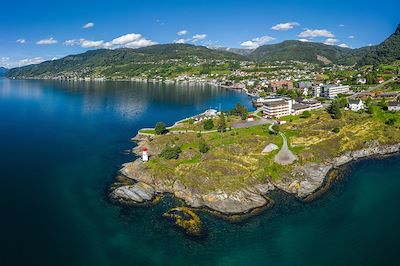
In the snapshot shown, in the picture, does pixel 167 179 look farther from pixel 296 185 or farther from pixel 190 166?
pixel 296 185

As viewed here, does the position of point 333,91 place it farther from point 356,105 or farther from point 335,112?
point 335,112

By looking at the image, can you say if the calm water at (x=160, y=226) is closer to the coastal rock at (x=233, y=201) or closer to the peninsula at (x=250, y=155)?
the coastal rock at (x=233, y=201)

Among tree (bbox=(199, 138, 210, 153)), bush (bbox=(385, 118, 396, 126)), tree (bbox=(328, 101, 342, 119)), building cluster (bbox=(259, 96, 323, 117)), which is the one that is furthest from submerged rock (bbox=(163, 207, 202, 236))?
bush (bbox=(385, 118, 396, 126))

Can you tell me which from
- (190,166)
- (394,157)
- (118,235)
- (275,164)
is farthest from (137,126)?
(394,157)

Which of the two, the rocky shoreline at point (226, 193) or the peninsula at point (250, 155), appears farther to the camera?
the peninsula at point (250, 155)

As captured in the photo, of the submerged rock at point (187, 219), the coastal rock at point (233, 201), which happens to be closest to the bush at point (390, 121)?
the coastal rock at point (233, 201)

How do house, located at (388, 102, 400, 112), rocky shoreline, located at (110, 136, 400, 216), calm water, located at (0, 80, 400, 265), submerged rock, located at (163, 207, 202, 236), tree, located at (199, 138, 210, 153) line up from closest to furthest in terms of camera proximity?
calm water, located at (0, 80, 400, 265), submerged rock, located at (163, 207, 202, 236), rocky shoreline, located at (110, 136, 400, 216), tree, located at (199, 138, 210, 153), house, located at (388, 102, 400, 112)

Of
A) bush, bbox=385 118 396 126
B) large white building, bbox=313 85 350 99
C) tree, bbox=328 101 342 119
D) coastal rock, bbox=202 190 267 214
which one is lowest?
coastal rock, bbox=202 190 267 214

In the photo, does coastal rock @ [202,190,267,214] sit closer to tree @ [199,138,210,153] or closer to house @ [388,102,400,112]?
tree @ [199,138,210,153]
